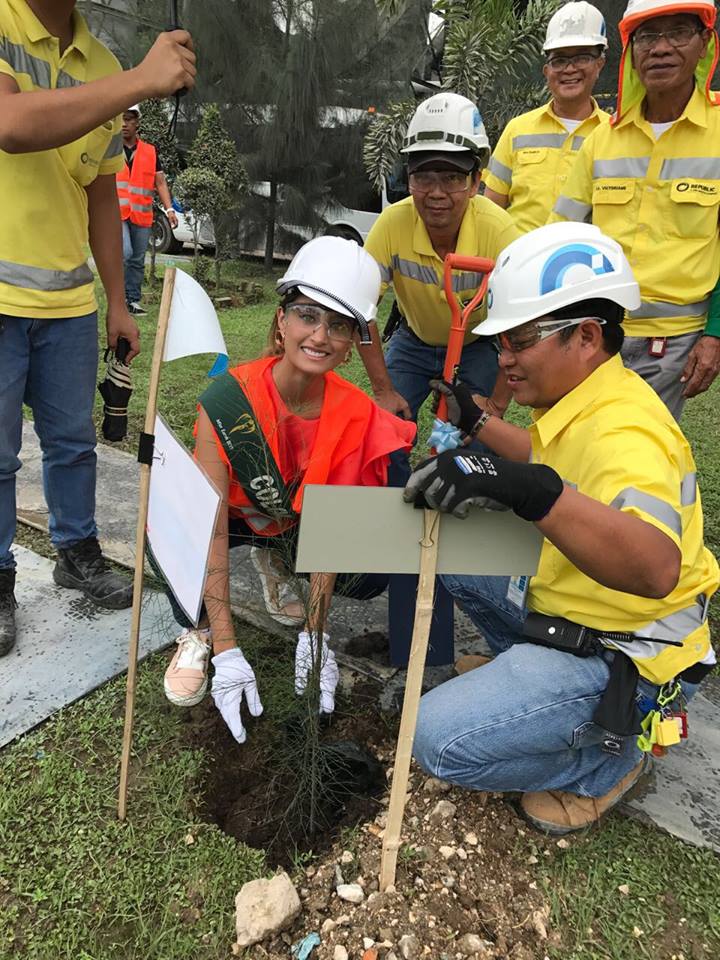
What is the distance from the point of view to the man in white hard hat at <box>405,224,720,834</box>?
1.55 metres

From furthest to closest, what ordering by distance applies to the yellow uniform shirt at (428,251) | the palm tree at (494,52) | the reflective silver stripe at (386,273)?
1. the palm tree at (494,52)
2. the reflective silver stripe at (386,273)
3. the yellow uniform shirt at (428,251)

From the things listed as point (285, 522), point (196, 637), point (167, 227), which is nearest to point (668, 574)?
point (285, 522)

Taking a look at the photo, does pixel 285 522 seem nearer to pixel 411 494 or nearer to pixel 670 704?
pixel 411 494

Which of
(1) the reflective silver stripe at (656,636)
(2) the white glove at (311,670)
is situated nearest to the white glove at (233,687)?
(2) the white glove at (311,670)

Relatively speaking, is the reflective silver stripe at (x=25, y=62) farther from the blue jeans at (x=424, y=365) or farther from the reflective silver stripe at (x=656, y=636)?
the reflective silver stripe at (x=656, y=636)

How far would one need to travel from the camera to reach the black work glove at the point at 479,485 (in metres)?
1.28

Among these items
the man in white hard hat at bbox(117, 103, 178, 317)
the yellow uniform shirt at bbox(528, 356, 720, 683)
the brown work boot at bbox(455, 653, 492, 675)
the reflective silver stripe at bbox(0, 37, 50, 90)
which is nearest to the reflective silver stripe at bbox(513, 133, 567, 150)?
the yellow uniform shirt at bbox(528, 356, 720, 683)

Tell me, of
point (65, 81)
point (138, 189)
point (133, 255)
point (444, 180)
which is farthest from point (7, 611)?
point (138, 189)

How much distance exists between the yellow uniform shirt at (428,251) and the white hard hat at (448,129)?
252 mm

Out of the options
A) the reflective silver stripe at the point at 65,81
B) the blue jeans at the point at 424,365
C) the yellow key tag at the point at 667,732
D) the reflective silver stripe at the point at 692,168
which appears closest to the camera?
the yellow key tag at the point at 667,732

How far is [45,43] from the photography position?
1.96 meters

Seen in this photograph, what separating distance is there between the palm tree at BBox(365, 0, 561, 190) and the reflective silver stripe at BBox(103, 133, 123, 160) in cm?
460

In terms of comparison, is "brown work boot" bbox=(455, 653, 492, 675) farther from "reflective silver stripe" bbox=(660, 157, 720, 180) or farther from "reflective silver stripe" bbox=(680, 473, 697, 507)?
"reflective silver stripe" bbox=(660, 157, 720, 180)

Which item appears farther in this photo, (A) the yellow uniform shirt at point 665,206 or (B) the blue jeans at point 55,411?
(A) the yellow uniform shirt at point 665,206
